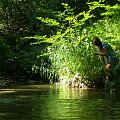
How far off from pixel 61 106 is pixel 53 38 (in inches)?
238

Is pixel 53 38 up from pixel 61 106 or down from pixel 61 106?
up

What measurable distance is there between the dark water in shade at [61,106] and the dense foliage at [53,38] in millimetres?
2099

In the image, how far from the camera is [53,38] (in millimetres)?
14867

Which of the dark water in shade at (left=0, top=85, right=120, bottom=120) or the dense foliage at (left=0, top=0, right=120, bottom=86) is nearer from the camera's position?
the dark water in shade at (left=0, top=85, right=120, bottom=120)

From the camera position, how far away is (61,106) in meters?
Result: 9.17

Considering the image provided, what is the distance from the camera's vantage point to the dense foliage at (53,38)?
13492 millimetres

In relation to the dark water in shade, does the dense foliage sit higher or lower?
higher

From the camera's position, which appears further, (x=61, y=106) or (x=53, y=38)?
(x=53, y=38)

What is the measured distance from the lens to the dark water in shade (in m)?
7.75

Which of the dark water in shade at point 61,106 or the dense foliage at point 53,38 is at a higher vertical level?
the dense foliage at point 53,38

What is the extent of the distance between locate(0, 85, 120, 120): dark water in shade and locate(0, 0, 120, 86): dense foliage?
2.10 m

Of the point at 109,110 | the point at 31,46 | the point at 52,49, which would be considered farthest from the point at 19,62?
the point at 109,110

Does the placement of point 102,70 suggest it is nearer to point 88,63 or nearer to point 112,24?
point 88,63

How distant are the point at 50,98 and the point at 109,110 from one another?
9.15ft
